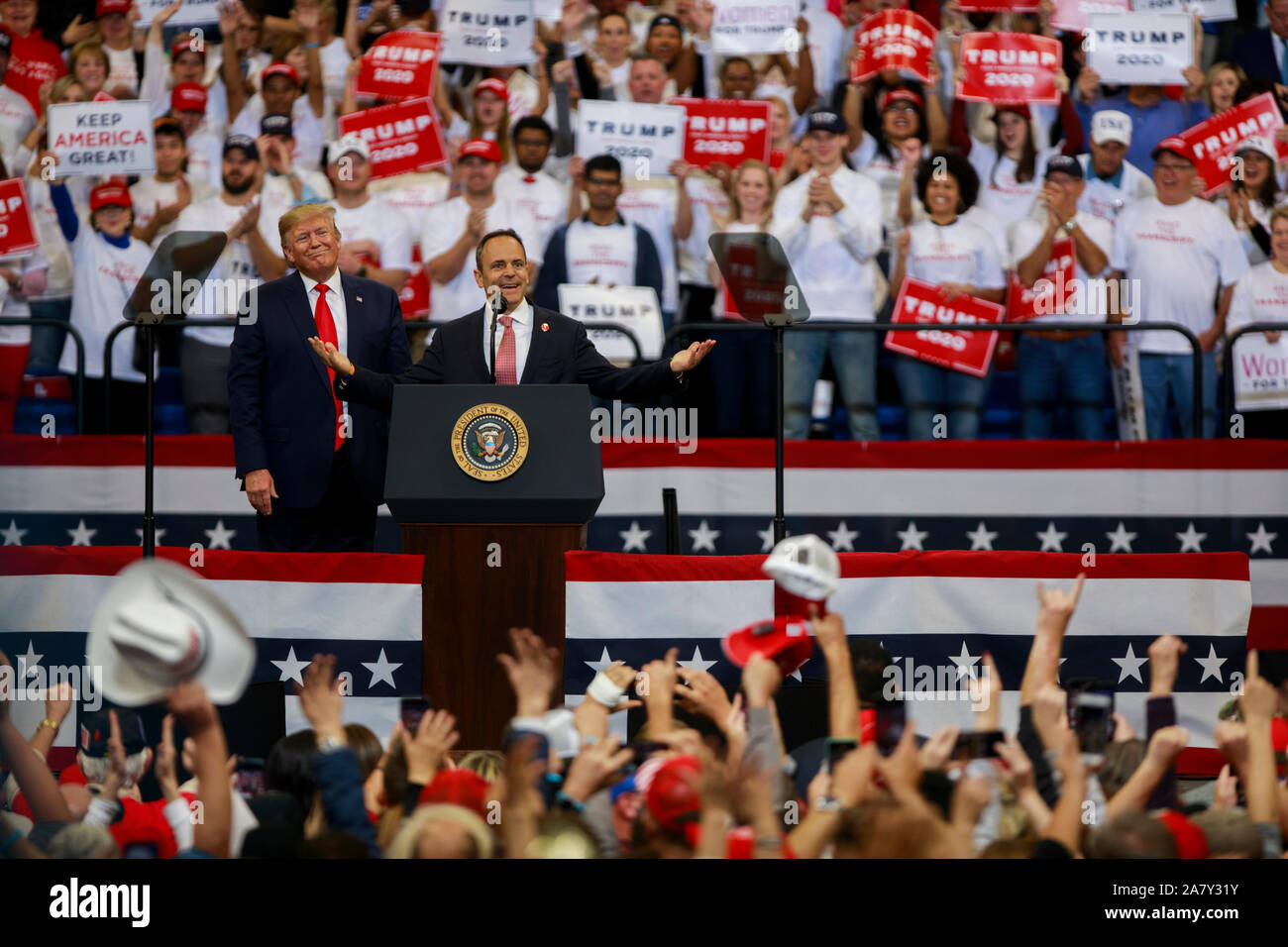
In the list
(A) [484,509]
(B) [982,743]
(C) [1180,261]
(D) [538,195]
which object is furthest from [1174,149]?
(B) [982,743]

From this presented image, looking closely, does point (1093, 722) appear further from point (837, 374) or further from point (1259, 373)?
point (1259, 373)

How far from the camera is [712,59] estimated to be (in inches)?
Answer: 400

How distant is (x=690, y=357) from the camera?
616cm

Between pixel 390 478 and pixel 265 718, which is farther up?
pixel 390 478

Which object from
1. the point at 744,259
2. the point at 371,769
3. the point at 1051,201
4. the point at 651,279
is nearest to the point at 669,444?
the point at 651,279

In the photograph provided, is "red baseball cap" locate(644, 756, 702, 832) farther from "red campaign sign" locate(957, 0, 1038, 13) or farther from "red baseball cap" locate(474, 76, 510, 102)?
"red campaign sign" locate(957, 0, 1038, 13)

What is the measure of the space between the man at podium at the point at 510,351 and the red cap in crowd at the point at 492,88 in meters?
3.35

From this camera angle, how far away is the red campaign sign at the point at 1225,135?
966cm

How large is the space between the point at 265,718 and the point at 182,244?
194 centimetres

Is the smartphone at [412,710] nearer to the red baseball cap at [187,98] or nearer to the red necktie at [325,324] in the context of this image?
the red necktie at [325,324]

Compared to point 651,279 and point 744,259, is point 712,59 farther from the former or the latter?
point 744,259
